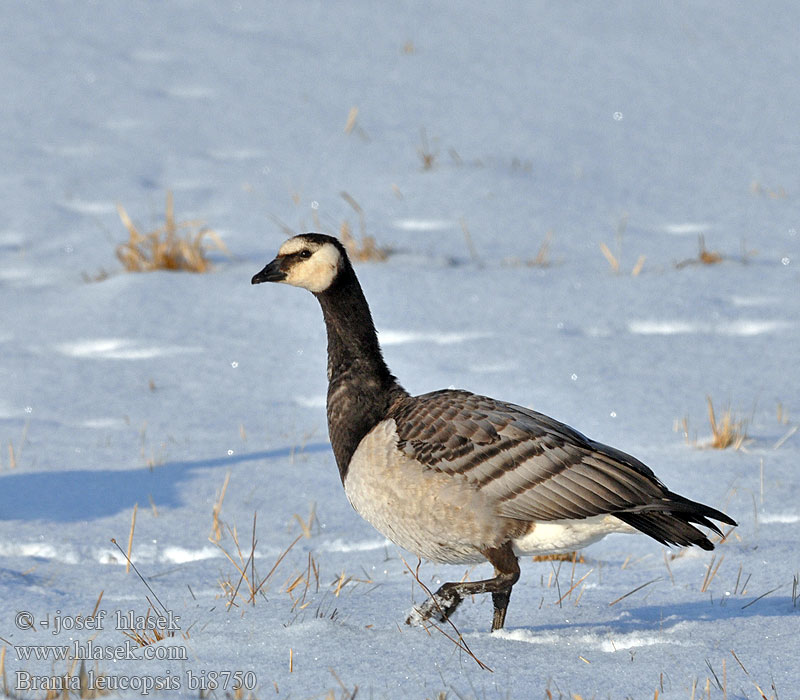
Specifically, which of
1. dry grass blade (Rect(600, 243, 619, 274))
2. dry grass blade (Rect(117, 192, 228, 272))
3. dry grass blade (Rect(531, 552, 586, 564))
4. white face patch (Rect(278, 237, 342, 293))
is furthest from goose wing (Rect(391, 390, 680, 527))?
dry grass blade (Rect(117, 192, 228, 272))

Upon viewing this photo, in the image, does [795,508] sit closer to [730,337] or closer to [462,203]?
[730,337]

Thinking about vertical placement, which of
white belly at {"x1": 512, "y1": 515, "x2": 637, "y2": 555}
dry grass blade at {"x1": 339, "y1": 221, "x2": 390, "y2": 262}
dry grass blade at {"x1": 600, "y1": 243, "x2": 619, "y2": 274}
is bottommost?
dry grass blade at {"x1": 339, "y1": 221, "x2": 390, "y2": 262}

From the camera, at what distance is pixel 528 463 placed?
4.17 meters

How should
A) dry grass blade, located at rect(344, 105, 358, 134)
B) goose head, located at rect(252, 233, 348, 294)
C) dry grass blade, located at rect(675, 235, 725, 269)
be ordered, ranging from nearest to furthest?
goose head, located at rect(252, 233, 348, 294) < dry grass blade, located at rect(675, 235, 725, 269) < dry grass blade, located at rect(344, 105, 358, 134)

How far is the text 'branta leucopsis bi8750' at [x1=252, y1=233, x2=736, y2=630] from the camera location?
4043 millimetres

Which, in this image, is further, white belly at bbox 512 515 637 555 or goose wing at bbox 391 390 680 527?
white belly at bbox 512 515 637 555

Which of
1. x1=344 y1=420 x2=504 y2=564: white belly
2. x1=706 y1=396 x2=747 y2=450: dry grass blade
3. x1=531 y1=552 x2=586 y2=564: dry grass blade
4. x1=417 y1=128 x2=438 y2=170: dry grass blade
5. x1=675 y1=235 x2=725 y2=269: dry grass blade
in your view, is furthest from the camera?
x1=417 y1=128 x2=438 y2=170: dry grass blade

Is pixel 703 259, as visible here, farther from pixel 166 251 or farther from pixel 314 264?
pixel 314 264

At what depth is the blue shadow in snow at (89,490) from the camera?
5.84 meters

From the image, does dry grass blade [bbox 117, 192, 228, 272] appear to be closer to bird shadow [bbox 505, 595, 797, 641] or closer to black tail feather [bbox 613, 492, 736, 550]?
bird shadow [bbox 505, 595, 797, 641]

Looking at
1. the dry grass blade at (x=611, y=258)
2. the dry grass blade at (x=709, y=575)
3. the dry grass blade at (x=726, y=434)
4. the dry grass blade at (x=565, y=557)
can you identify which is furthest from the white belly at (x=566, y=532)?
the dry grass blade at (x=611, y=258)

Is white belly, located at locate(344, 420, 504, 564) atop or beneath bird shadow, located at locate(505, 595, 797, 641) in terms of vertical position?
atop

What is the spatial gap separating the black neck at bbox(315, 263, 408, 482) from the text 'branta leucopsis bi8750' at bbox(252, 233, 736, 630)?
5.6 inches

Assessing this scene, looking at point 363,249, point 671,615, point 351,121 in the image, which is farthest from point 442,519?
point 351,121
